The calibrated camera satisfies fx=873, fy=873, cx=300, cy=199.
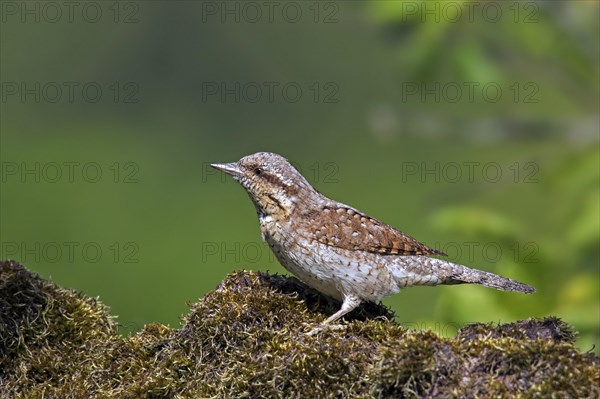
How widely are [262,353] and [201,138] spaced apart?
8974mm

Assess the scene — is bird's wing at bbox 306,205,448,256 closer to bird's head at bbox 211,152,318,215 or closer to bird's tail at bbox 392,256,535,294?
bird's tail at bbox 392,256,535,294

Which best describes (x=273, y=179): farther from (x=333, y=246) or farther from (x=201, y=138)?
(x=201, y=138)

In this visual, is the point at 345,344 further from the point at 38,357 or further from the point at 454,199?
the point at 454,199

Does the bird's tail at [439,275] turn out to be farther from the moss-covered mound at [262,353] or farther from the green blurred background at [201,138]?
the green blurred background at [201,138]

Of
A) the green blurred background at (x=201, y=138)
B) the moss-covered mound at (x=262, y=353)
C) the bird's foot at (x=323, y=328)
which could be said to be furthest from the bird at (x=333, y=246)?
the green blurred background at (x=201, y=138)

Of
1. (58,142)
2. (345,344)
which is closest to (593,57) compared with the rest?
(345,344)

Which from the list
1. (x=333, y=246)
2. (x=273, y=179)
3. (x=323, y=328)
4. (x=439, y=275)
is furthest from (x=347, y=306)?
(x=273, y=179)

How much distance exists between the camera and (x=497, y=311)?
489cm

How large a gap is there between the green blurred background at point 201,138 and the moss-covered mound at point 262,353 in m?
2.17

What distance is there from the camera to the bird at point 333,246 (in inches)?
156

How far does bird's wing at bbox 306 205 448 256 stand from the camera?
4.03 meters

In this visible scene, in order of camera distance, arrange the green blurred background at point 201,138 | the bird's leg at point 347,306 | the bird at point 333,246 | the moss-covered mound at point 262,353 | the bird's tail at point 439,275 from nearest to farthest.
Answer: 1. the moss-covered mound at point 262,353
2. the bird's leg at point 347,306
3. the bird at point 333,246
4. the bird's tail at point 439,275
5. the green blurred background at point 201,138

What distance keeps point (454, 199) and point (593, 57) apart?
49.1 inches

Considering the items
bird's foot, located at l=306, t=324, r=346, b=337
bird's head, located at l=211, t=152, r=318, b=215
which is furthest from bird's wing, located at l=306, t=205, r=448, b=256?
bird's foot, located at l=306, t=324, r=346, b=337
